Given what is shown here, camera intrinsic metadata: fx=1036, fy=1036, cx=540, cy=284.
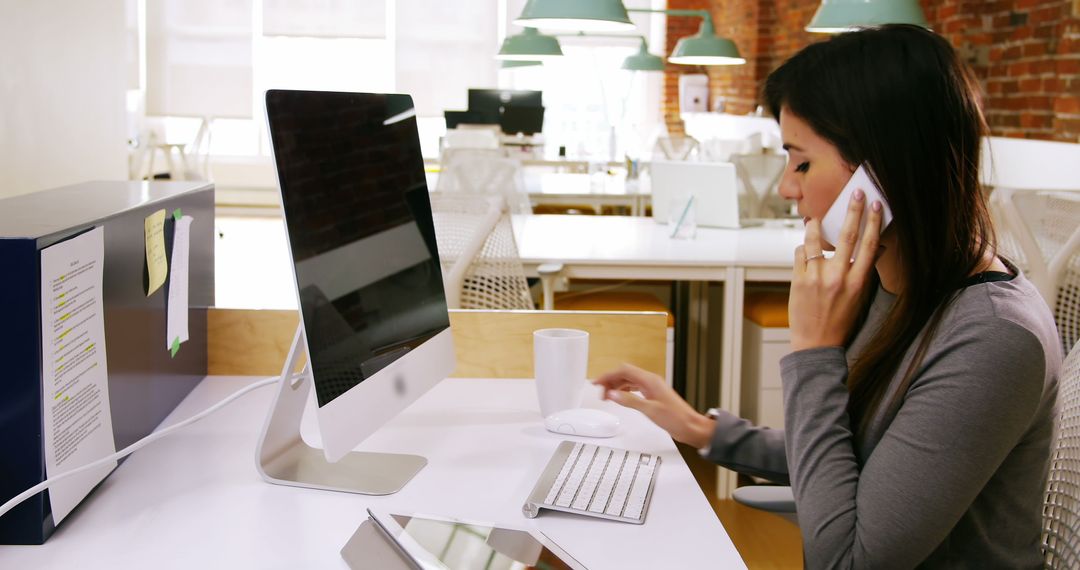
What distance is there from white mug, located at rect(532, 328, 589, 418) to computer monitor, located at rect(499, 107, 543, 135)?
683 cm

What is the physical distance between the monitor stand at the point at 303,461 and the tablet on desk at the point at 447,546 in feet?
0.48

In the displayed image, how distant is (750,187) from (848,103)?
376cm

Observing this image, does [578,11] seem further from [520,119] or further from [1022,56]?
[520,119]

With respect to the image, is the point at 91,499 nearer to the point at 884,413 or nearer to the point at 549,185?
the point at 884,413

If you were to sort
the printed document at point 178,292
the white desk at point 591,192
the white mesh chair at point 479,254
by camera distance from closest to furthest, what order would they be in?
the printed document at point 178,292 < the white mesh chair at point 479,254 < the white desk at point 591,192

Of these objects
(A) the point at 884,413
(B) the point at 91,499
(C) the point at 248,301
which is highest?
(A) the point at 884,413

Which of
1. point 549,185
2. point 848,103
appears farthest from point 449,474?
point 549,185

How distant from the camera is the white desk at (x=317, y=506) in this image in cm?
98

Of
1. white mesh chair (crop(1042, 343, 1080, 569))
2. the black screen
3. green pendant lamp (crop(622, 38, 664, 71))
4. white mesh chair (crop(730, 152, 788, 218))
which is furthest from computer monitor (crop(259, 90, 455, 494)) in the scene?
green pendant lamp (crop(622, 38, 664, 71))

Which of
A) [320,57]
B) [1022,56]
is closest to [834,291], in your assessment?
[1022,56]

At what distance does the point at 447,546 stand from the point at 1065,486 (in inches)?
26.3

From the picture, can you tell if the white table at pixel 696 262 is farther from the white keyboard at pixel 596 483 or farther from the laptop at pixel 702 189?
the white keyboard at pixel 596 483

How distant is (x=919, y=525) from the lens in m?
0.99

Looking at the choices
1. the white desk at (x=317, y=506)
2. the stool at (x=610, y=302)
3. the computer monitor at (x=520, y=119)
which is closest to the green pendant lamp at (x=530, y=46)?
the computer monitor at (x=520, y=119)
